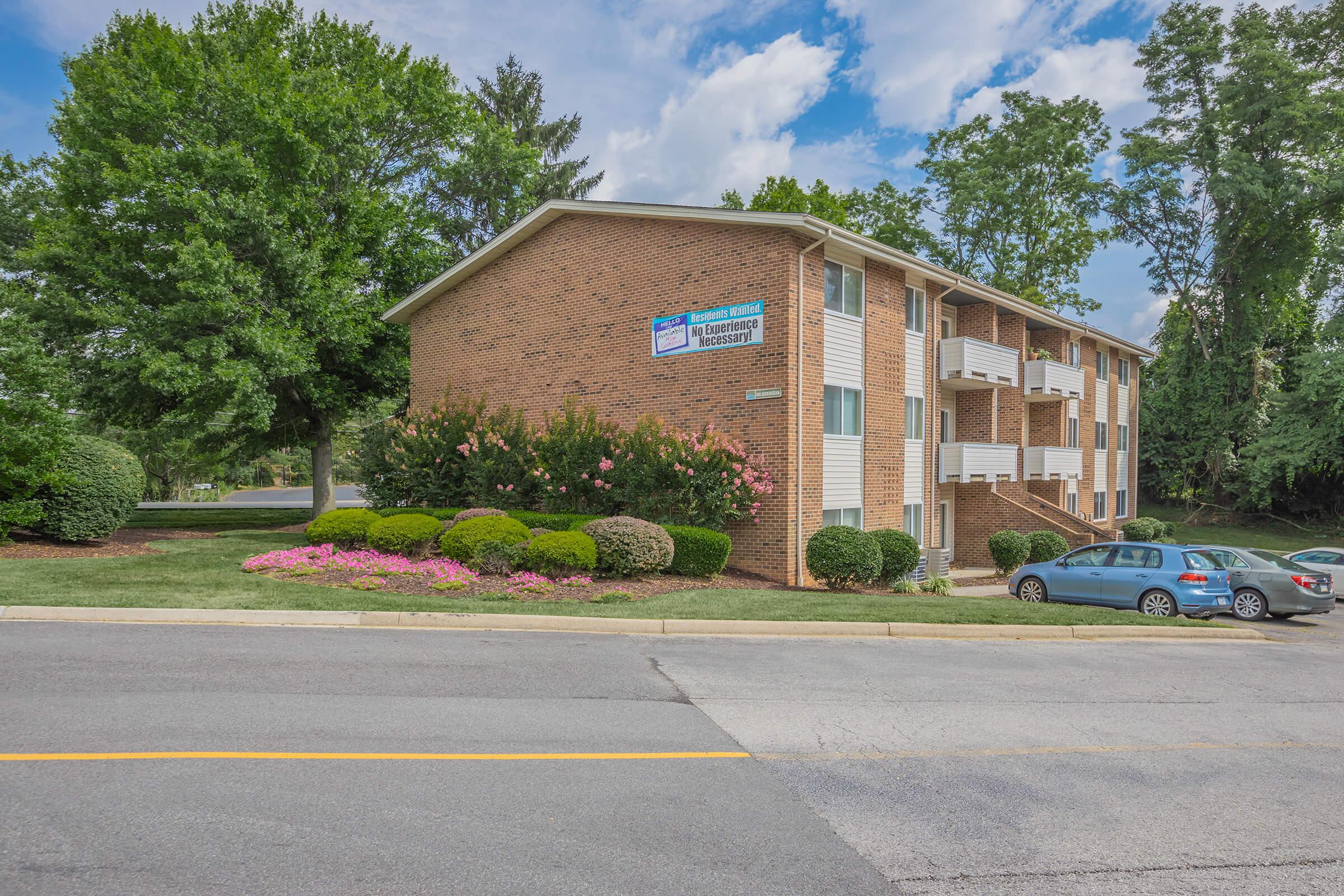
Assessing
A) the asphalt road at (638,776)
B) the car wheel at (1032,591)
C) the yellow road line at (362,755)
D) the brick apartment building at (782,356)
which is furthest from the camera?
the brick apartment building at (782,356)

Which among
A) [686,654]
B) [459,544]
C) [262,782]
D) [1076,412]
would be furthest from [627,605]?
[1076,412]

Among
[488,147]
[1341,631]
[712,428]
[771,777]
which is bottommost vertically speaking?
[1341,631]

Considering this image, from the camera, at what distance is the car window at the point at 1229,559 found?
15.2m

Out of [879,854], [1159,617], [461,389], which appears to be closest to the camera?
[879,854]

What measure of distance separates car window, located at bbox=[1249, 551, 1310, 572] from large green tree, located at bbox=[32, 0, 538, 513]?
76.2 feet

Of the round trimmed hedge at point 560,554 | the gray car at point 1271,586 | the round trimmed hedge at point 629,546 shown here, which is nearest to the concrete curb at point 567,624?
the round trimmed hedge at point 560,554

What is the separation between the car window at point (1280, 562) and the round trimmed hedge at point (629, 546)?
11689 mm

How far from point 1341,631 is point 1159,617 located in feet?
13.7

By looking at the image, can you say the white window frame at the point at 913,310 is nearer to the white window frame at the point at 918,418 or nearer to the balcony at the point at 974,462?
the white window frame at the point at 918,418

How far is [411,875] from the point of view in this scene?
3.73m

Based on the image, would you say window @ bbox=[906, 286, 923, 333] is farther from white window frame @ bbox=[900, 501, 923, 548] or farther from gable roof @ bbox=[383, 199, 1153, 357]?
white window frame @ bbox=[900, 501, 923, 548]

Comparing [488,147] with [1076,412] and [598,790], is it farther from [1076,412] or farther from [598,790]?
[598,790]

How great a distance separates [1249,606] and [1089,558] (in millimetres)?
2934

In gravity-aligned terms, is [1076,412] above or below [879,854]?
above
